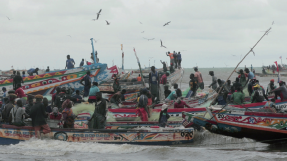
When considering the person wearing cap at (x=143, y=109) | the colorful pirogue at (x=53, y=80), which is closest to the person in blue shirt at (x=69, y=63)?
the colorful pirogue at (x=53, y=80)

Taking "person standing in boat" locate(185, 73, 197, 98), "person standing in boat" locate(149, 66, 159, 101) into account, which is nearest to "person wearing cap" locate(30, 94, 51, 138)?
"person standing in boat" locate(149, 66, 159, 101)

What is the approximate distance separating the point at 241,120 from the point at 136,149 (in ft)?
12.4

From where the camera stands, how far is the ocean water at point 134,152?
32.0ft

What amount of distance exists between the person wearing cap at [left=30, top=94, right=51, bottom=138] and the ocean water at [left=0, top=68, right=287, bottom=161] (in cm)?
38

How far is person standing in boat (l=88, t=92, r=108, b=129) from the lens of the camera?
10.6 meters

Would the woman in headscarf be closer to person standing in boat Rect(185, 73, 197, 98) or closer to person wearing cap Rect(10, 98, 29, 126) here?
person wearing cap Rect(10, 98, 29, 126)

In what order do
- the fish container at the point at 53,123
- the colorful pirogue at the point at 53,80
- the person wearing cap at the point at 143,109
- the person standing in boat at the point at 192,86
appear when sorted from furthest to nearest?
the colorful pirogue at the point at 53,80, the person standing in boat at the point at 192,86, the person wearing cap at the point at 143,109, the fish container at the point at 53,123

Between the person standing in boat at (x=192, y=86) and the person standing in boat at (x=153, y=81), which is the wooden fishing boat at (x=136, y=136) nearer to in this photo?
the person standing in boat at (x=192, y=86)

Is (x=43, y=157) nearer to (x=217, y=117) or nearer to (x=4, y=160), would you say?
(x=4, y=160)

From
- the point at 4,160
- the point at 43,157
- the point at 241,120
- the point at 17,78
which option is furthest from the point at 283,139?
the point at 17,78

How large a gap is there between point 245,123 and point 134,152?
3941 millimetres

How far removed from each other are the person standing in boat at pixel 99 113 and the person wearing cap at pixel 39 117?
1.45 metres

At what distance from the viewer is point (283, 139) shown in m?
11.4

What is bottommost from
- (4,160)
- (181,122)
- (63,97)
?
(4,160)
